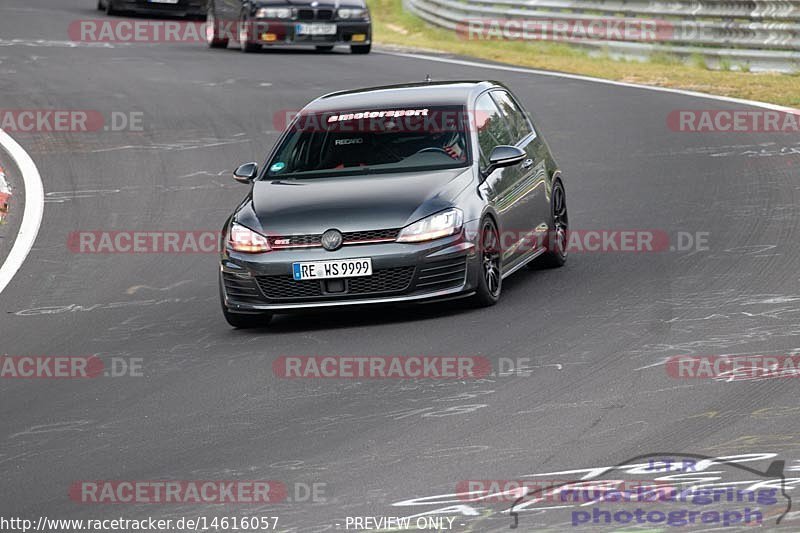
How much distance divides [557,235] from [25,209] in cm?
562

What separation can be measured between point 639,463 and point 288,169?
5.26m

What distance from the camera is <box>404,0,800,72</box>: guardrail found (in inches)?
968

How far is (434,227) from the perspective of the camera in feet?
35.1

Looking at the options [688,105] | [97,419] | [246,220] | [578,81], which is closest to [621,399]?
[97,419]

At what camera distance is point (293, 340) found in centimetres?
1046

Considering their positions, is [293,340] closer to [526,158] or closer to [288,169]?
[288,169]

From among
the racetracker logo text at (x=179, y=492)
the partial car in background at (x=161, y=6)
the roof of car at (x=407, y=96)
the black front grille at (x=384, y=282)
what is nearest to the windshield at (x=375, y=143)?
the roof of car at (x=407, y=96)

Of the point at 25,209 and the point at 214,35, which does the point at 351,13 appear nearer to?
the point at 214,35

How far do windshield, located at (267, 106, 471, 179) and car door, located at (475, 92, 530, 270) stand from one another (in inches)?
8.3

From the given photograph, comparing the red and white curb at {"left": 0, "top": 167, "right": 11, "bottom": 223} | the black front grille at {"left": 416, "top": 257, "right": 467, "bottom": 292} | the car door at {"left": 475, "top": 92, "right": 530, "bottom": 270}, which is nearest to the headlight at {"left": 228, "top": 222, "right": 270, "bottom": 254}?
the black front grille at {"left": 416, "top": 257, "right": 467, "bottom": 292}

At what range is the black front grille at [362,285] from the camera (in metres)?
10.6

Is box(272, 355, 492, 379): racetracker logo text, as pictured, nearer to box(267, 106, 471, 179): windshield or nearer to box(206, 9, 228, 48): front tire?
box(267, 106, 471, 179): windshield

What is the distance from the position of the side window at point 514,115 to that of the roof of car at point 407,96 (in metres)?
0.19

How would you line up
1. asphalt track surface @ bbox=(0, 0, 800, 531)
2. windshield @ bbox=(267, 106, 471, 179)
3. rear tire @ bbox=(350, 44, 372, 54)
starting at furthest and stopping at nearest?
1. rear tire @ bbox=(350, 44, 372, 54)
2. windshield @ bbox=(267, 106, 471, 179)
3. asphalt track surface @ bbox=(0, 0, 800, 531)
